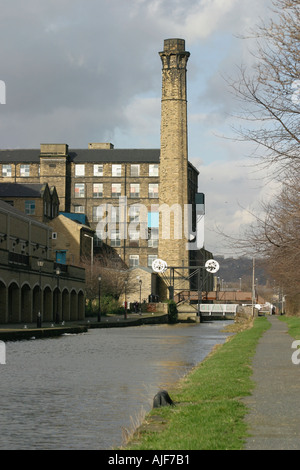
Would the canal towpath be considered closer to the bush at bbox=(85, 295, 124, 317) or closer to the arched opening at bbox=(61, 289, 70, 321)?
the arched opening at bbox=(61, 289, 70, 321)

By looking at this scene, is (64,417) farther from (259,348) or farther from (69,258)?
(69,258)

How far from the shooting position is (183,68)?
107 meters

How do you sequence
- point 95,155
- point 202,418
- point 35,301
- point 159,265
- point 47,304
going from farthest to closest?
point 95,155 → point 159,265 → point 47,304 → point 35,301 → point 202,418

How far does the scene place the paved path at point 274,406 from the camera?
33.1ft

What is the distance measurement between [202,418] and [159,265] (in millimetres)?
91392

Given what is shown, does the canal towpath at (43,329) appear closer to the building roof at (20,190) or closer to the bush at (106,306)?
the bush at (106,306)

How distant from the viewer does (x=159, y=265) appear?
339 feet

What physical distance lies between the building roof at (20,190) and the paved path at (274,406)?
7776 cm

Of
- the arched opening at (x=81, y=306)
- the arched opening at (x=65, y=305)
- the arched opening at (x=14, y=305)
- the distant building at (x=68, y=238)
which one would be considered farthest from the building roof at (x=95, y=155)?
the arched opening at (x=14, y=305)

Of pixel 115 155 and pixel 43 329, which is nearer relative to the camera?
pixel 43 329

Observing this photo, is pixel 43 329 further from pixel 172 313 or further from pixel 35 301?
pixel 172 313

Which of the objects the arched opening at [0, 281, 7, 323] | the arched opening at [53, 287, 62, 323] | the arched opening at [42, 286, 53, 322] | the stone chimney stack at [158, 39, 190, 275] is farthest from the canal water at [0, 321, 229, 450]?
the stone chimney stack at [158, 39, 190, 275]

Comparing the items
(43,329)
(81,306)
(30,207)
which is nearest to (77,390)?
(43,329)
